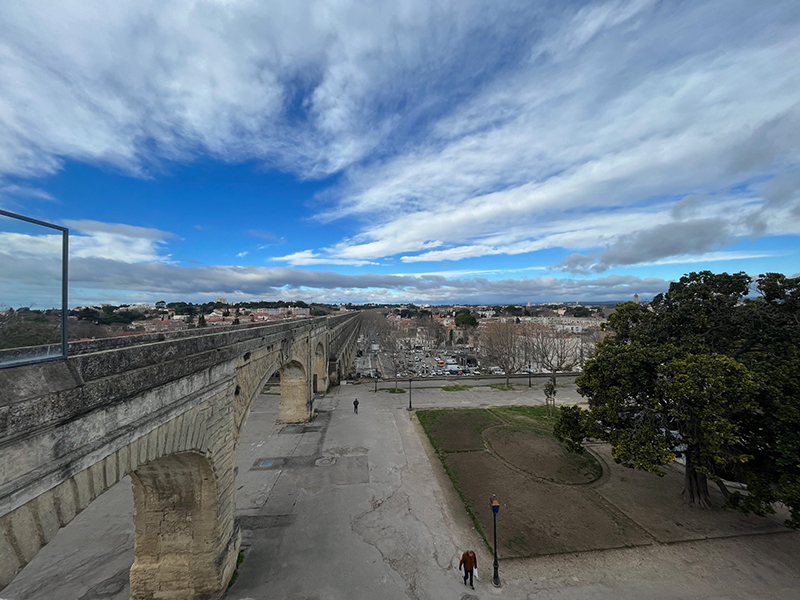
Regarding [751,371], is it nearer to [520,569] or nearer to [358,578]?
[520,569]

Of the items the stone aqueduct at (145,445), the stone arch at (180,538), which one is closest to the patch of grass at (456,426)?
the stone aqueduct at (145,445)

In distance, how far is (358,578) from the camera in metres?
7.87

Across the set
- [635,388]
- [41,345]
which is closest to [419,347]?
[635,388]

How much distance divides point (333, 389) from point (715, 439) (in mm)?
22047

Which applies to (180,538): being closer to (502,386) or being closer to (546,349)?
(502,386)

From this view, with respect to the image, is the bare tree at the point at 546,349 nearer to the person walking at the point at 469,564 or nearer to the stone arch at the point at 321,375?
the stone arch at the point at 321,375

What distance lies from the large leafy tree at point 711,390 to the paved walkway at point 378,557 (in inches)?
70.9

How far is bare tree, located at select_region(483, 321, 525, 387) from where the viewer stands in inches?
1186

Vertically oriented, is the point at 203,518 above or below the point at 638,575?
above

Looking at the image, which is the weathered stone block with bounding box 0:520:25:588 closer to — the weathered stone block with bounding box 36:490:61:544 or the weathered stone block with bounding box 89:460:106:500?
the weathered stone block with bounding box 36:490:61:544

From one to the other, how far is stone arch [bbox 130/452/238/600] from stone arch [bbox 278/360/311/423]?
10386 millimetres

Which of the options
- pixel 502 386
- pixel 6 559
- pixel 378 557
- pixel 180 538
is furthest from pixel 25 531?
pixel 502 386

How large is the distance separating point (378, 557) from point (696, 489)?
33.6 feet

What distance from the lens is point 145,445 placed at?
4676 mm
